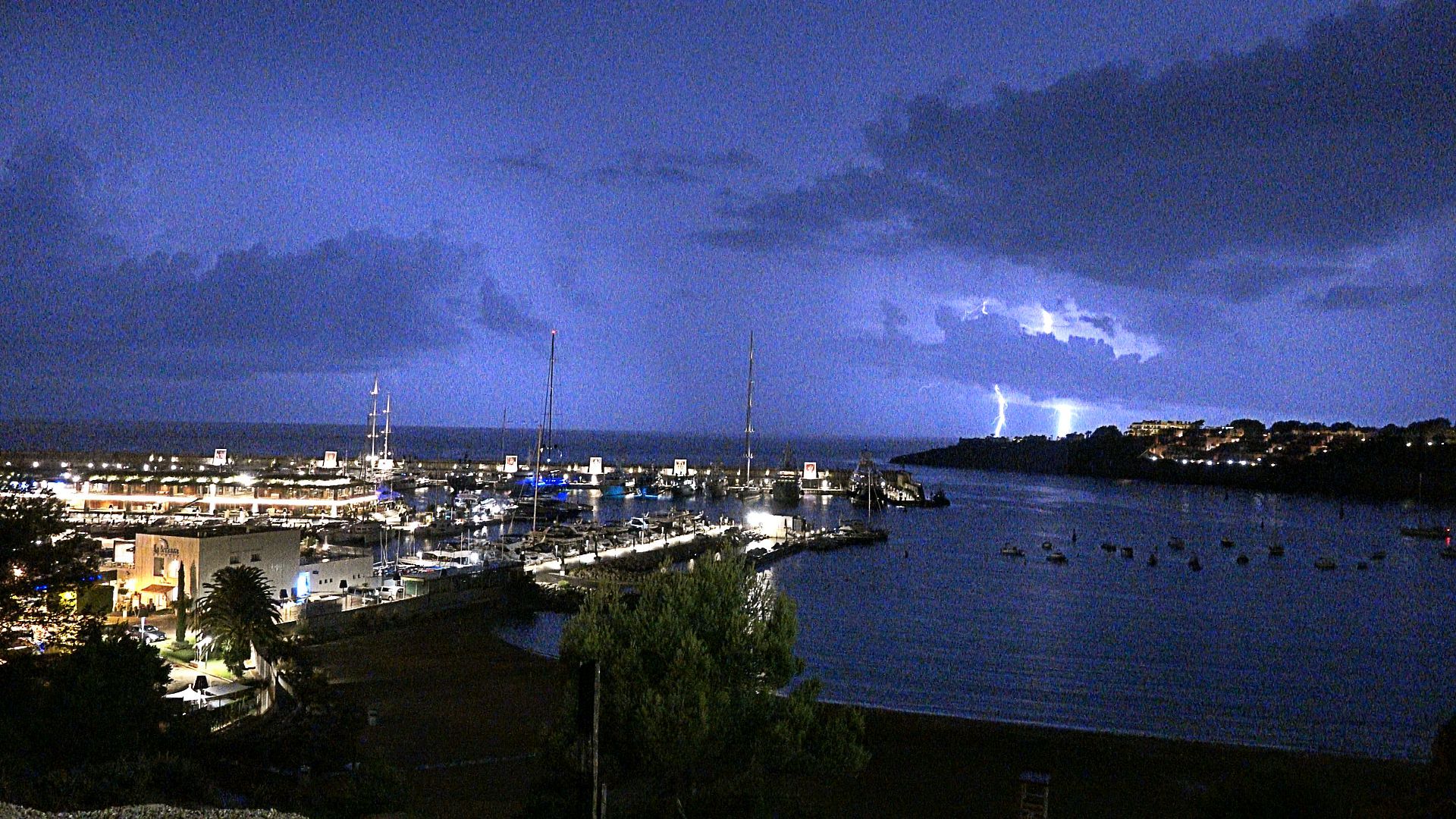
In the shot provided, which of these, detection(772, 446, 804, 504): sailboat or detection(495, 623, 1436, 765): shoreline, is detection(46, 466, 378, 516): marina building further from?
detection(495, 623, 1436, 765): shoreline

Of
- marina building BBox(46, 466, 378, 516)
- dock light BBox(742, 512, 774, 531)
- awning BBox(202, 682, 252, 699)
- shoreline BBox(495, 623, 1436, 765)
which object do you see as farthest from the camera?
dock light BBox(742, 512, 774, 531)

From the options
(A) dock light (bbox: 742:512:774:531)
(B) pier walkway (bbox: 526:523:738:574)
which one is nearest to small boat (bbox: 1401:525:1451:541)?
(A) dock light (bbox: 742:512:774:531)

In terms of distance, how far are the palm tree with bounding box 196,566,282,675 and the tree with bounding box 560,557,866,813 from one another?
966 cm

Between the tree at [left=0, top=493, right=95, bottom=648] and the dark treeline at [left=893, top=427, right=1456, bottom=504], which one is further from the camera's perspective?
the dark treeline at [left=893, top=427, right=1456, bottom=504]

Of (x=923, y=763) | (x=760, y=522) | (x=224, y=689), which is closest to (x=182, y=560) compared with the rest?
(x=224, y=689)

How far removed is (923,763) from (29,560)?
39.5ft

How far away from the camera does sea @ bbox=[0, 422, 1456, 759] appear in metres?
18.2

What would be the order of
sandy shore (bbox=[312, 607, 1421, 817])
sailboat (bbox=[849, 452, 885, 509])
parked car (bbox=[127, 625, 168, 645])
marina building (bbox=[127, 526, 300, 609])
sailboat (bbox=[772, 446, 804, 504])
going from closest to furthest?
sandy shore (bbox=[312, 607, 1421, 817]) → parked car (bbox=[127, 625, 168, 645]) → marina building (bbox=[127, 526, 300, 609]) → sailboat (bbox=[849, 452, 885, 509]) → sailboat (bbox=[772, 446, 804, 504])

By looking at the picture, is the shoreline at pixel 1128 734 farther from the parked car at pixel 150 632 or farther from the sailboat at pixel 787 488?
the sailboat at pixel 787 488

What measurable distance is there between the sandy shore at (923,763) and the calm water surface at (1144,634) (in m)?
2.67

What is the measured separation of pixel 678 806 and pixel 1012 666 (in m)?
16.4

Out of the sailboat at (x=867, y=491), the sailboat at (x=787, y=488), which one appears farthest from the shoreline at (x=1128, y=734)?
the sailboat at (x=787, y=488)

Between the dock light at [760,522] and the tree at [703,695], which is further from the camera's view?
the dock light at [760,522]

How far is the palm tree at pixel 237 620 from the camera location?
52.2ft
